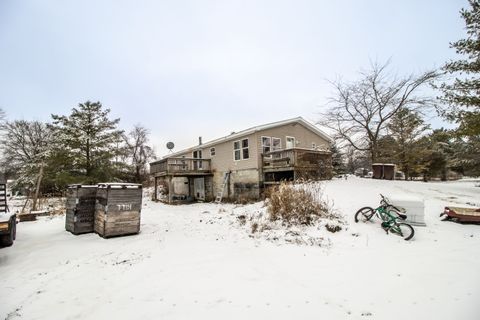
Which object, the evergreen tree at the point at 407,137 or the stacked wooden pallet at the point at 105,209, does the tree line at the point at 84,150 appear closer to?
the stacked wooden pallet at the point at 105,209

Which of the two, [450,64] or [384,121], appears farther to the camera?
[384,121]

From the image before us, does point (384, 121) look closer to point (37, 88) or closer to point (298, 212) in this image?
point (298, 212)

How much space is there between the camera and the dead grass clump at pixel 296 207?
23.8ft

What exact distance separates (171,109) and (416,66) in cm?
2184

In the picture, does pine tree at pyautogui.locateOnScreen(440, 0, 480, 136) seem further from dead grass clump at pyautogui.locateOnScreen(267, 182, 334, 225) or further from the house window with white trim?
the house window with white trim

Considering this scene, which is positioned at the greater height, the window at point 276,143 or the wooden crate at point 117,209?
the window at point 276,143

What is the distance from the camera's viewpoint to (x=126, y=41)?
12.8 meters

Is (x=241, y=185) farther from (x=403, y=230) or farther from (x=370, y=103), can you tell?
(x=370, y=103)

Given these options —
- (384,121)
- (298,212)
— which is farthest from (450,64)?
(298,212)

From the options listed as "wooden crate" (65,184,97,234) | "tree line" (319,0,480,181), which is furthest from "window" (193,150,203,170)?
"wooden crate" (65,184,97,234)

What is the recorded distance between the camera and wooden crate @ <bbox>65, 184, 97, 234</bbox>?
26.1 ft

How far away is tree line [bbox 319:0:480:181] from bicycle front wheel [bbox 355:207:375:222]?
734 centimetres

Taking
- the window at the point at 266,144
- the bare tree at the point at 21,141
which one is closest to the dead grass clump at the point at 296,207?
the window at the point at 266,144

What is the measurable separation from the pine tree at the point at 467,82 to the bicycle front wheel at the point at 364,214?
24.0ft
